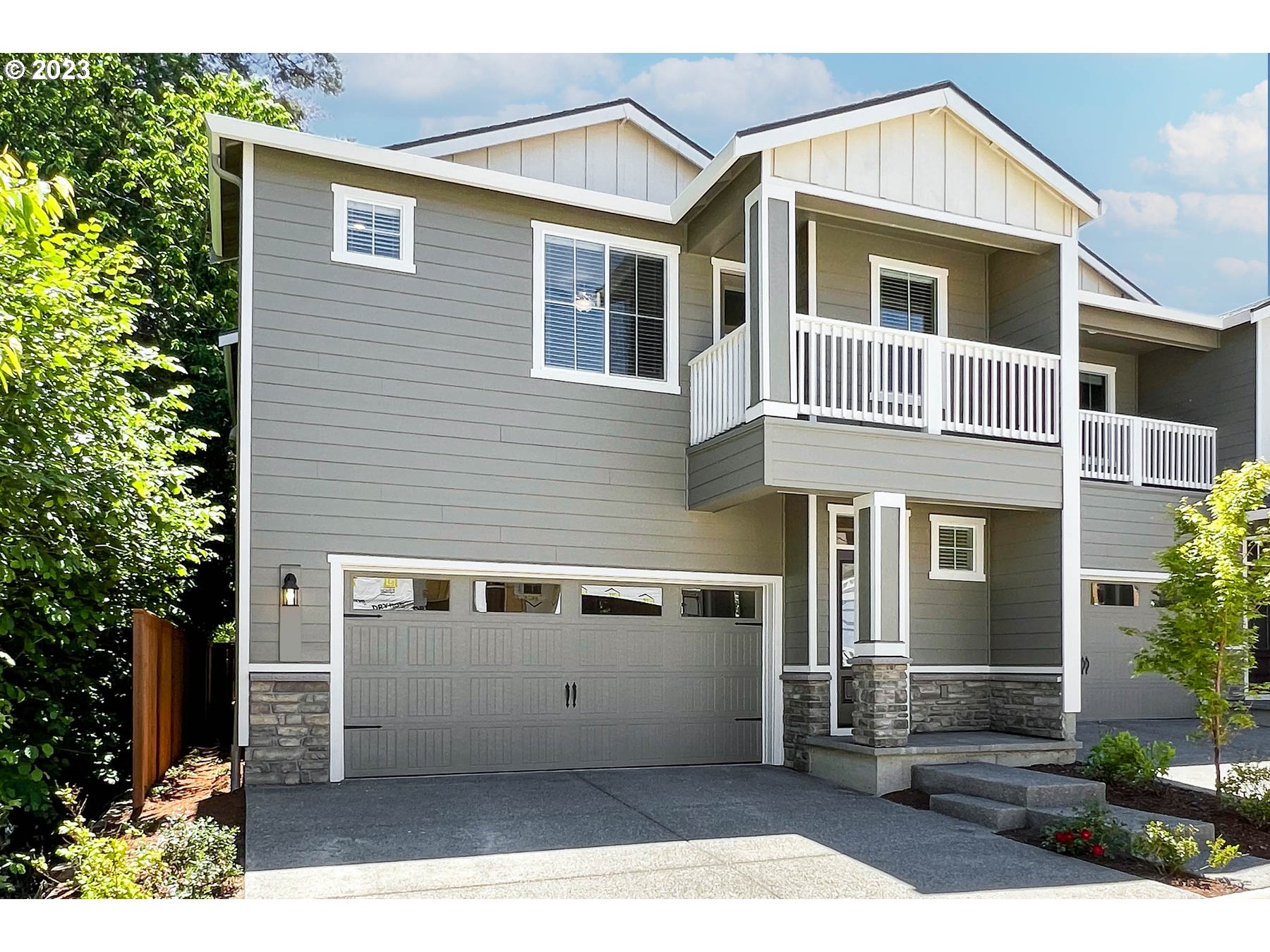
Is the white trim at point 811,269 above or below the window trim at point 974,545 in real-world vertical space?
above

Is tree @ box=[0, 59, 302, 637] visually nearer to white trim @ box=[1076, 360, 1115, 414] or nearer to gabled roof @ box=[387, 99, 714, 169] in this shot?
gabled roof @ box=[387, 99, 714, 169]

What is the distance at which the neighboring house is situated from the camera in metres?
8.79

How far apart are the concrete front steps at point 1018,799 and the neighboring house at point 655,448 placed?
1.63 feet

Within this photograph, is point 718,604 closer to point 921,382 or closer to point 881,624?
point 881,624

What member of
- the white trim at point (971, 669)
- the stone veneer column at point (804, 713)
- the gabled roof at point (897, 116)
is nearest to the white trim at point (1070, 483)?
the white trim at point (971, 669)

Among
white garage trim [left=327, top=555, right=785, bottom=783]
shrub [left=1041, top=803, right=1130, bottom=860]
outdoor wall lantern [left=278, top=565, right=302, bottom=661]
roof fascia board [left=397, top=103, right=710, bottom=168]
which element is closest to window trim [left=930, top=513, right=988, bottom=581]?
white garage trim [left=327, top=555, right=785, bottom=783]

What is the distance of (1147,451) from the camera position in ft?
41.8

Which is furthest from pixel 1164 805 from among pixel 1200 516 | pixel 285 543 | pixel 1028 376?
pixel 285 543

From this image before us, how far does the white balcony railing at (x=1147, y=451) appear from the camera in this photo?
40.7 ft

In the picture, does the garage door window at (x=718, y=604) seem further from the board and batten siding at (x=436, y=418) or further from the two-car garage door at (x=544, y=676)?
the board and batten siding at (x=436, y=418)

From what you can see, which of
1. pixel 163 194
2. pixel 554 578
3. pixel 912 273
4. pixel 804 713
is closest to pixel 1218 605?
pixel 804 713

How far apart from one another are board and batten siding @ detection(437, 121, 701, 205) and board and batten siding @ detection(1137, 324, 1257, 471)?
6.83 meters

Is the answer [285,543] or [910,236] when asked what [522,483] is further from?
[910,236]
